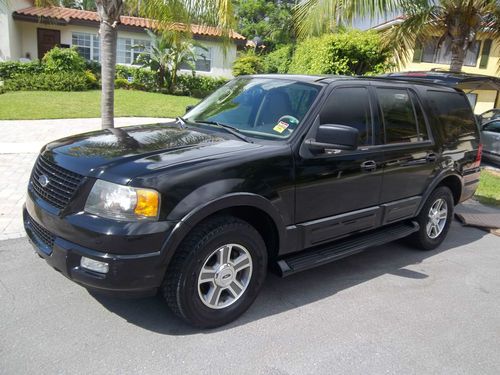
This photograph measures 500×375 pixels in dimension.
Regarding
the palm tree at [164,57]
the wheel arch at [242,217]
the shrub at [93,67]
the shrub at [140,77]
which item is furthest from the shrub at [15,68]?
the wheel arch at [242,217]

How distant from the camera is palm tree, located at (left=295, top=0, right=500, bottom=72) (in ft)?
30.5

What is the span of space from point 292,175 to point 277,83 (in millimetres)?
1168

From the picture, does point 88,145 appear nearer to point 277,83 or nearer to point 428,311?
point 277,83

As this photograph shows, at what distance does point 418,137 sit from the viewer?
503cm

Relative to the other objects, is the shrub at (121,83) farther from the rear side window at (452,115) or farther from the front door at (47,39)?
→ the rear side window at (452,115)

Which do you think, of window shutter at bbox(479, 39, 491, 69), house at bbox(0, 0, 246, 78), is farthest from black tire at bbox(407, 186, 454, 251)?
window shutter at bbox(479, 39, 491, 69)

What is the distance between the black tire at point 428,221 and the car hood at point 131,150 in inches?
104

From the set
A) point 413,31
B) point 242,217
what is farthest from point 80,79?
point 242,217

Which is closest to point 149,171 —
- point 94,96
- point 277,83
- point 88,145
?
point 88,145

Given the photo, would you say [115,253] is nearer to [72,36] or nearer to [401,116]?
[401,116]

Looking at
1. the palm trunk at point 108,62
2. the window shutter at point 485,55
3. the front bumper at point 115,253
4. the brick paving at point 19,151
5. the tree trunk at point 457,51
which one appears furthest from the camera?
the window shutter at point 485,55

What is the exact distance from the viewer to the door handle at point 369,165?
4316 millimetres

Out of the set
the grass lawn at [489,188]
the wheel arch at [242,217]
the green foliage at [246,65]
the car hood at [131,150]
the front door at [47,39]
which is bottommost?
the grass lawn at [489,188]

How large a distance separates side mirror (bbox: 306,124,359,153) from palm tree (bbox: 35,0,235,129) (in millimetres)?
4185
